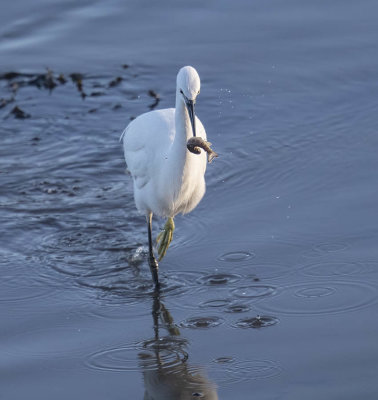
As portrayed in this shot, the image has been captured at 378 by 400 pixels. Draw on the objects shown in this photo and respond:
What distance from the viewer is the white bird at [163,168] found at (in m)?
5.77

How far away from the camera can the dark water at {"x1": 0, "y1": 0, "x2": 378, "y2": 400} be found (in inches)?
193

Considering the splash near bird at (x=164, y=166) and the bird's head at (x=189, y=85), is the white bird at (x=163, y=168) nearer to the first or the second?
the splash near bird at (x=164, y=166)

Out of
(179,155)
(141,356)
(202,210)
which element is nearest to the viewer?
(141,356)

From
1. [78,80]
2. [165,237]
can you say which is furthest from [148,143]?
[78,80]

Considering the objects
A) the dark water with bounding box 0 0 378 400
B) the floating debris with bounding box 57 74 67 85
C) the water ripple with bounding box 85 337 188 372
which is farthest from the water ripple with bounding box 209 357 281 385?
the floating debris with bounding box 57 74 67 85

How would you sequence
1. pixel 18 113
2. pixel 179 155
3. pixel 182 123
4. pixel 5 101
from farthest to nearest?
pixel 5 101, pixel 18 113, pixel 179 155, pixel 182 123

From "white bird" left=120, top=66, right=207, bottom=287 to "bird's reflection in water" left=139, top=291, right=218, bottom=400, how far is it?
76 centimetres

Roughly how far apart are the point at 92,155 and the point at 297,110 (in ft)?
6.67

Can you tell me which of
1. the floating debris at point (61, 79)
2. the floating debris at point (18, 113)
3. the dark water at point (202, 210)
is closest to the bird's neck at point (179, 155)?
the dark water at point (202, 210)

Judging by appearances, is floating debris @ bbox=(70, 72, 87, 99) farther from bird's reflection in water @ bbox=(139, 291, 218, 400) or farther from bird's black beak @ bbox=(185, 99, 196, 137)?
bird's reflection in water @ bbox=(139, 291, 218, 400)

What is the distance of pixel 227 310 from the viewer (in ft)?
17.9

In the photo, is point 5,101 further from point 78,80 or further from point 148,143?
point 148,143

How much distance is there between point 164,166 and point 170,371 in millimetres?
1554

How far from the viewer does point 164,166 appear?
5.92m
